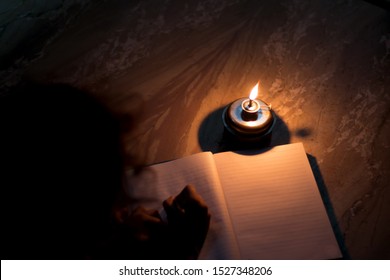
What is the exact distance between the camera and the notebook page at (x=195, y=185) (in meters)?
0.67

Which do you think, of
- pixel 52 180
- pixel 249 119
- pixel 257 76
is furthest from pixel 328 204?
pixel 52 180

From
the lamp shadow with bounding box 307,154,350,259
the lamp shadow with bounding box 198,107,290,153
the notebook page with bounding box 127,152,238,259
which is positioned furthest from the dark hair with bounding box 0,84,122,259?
the lamp shadow with bounding box 307,154,350,259

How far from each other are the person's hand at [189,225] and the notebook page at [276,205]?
0.26 feet

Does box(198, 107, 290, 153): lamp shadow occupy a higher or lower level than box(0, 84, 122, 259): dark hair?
lower

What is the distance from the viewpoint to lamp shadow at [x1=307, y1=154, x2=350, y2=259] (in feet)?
2.19

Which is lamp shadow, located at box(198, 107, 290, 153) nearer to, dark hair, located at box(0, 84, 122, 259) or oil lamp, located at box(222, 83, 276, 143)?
oil lamp, located at box(222, 83, 276, 143)

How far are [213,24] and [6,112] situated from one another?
0.59 meters

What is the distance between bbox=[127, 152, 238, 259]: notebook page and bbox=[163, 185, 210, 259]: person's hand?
0.03 m

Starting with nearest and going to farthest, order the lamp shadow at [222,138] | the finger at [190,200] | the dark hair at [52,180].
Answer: the dark hair at [52,180] → the finger at [190,200] → the lamp shadow at [222,138]

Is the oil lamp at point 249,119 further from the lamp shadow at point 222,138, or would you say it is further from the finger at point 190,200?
the finger at point 190,200

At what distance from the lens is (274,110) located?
81 cm

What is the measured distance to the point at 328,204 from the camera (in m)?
0.71

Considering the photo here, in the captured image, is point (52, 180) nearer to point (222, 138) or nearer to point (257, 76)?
point (222, 138)

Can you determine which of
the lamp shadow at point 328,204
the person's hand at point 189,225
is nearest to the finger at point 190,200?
the person's hand at point 189,225
